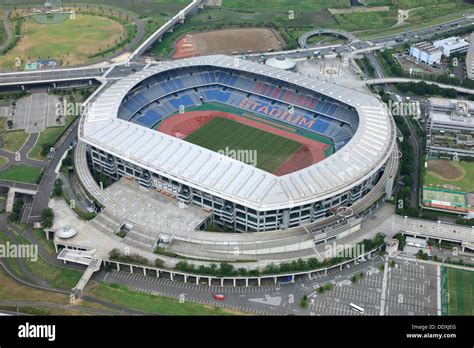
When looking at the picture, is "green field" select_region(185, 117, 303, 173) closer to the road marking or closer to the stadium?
the stadium

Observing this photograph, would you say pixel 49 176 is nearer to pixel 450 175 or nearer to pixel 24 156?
pixel 24 156

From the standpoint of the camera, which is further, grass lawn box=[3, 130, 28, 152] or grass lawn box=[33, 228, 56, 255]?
grass lawn box=[3, 130, 28, 152]

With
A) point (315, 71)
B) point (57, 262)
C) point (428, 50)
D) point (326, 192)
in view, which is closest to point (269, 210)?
point (326, 192)

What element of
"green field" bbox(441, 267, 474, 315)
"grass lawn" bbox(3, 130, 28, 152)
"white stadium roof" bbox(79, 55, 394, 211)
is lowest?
"green field" bbox(441, 267, 474, 315)

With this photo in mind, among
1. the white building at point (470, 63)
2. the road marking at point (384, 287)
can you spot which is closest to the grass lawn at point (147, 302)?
the road marking at point (384, 287)

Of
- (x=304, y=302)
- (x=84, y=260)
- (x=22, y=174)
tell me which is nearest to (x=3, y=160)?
(x=22, y=174)

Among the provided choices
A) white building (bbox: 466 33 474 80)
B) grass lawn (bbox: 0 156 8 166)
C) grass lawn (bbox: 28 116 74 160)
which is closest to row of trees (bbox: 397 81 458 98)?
white building (bbox: 466 33 474 80)

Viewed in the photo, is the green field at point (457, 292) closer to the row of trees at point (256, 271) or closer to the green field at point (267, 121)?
the row of trees at point (256, 271)
